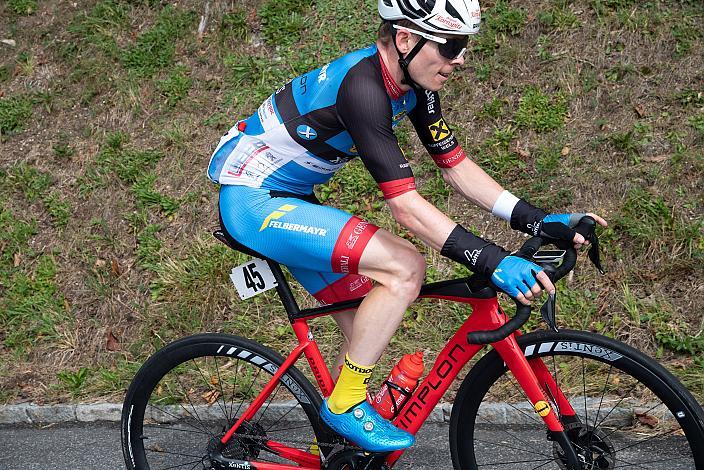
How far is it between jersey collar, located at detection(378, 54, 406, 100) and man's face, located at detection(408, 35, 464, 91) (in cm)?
9

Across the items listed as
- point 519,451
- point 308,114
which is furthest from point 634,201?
point 308,114

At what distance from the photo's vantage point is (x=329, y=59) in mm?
7328

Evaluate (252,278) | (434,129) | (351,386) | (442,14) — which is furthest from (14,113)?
(442,14)

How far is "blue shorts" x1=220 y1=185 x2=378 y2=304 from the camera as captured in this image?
139 inches

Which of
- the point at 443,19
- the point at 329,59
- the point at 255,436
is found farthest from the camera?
the point at 329,59

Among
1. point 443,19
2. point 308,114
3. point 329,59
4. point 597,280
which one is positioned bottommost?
point 597,280

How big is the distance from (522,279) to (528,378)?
1.92ft

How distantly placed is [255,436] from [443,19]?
213cm

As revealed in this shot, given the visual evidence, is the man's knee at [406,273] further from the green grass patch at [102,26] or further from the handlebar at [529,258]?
the green grass patch at [102,26]

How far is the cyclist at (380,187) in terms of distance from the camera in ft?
10.9

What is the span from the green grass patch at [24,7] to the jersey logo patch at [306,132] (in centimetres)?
619

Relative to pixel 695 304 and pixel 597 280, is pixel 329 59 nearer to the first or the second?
pixel 597 280

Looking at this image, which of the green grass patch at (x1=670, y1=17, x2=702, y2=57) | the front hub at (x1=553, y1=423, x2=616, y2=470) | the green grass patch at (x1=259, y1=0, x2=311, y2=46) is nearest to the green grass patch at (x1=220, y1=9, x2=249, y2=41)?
the green grass patch at (x1=259, y1=0, x2=311, y2=46)

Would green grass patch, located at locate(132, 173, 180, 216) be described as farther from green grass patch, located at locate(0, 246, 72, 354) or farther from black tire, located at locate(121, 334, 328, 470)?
black tire, located at locate(121, 334, 328, 470)
